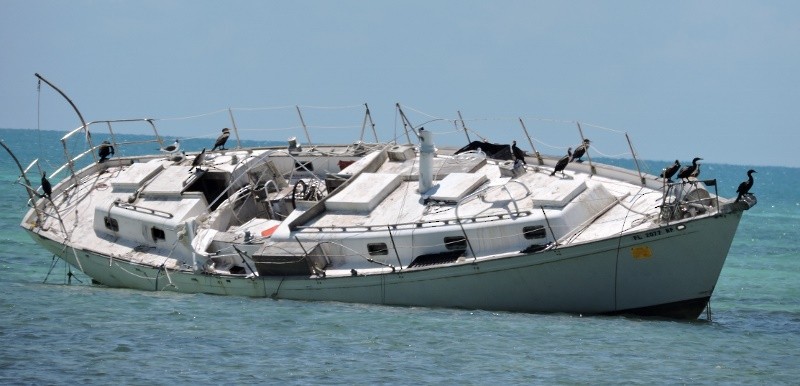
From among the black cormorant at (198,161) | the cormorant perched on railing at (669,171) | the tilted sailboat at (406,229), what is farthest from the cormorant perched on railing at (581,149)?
the black cormorant at (198,161)

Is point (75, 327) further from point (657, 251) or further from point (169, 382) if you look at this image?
point (657, 251)

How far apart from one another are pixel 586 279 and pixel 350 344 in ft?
20.2

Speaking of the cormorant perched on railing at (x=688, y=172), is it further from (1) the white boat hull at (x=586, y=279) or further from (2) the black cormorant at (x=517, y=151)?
(2) the black cormorant at (x=517, y=151)

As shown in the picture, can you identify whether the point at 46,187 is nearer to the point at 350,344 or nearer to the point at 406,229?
the point at 406,229

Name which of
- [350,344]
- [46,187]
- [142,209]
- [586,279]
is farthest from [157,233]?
[586,279]

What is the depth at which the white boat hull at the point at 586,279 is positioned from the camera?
106ft

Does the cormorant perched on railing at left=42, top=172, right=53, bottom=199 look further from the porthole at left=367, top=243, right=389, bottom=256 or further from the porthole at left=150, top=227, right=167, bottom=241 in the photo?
the porthole at left=367, top=243, right=389, bottom=256

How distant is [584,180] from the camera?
35.4 m

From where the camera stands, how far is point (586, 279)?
3291cm

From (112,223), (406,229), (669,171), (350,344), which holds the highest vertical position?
(669,171)

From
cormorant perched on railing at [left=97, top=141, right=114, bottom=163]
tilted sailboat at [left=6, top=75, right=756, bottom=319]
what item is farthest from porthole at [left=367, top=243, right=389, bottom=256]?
cormorant perched on railing at [left=97, top=141, right=114, bottom=163]

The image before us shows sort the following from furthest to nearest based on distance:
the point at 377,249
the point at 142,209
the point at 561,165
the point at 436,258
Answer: the point at 142,209 → the point at 561,165 → the point at 377,249 → the point at 436,258

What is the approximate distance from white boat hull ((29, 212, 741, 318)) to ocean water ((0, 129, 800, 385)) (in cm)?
39

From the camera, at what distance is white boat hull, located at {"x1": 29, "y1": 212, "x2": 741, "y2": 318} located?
32.3 metres
